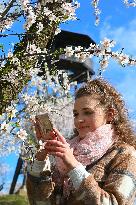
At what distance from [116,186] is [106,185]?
6 centimetres

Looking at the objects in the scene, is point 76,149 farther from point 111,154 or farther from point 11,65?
point 11,65

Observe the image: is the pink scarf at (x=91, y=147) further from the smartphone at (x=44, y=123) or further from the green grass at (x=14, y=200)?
the green grass at (x=14, y=200)

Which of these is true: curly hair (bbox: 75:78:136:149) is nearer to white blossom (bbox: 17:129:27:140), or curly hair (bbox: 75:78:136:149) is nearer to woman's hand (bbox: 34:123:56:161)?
woman's hand (bbox: 34:123:56:161)

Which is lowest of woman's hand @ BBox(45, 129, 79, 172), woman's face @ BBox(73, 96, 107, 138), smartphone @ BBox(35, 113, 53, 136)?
woman's hand @ BBox(45, 129, 79, 172)

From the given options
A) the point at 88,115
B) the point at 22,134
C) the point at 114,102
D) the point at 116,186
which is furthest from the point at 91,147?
the point at 22,134

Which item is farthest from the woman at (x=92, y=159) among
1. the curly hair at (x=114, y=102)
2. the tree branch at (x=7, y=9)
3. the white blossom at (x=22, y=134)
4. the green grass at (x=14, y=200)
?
the green grass at (x=14, y=200)

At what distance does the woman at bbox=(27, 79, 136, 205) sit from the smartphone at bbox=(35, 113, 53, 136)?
42mm

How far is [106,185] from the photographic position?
2.62 metres

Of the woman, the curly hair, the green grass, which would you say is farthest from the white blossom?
the green grass

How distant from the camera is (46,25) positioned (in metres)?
5.27

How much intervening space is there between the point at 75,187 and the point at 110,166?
264mm

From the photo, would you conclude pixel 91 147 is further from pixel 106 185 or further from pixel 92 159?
pixel 106 185

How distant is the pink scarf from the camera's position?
2801 mm

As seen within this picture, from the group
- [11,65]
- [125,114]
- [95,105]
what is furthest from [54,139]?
[11,65]
